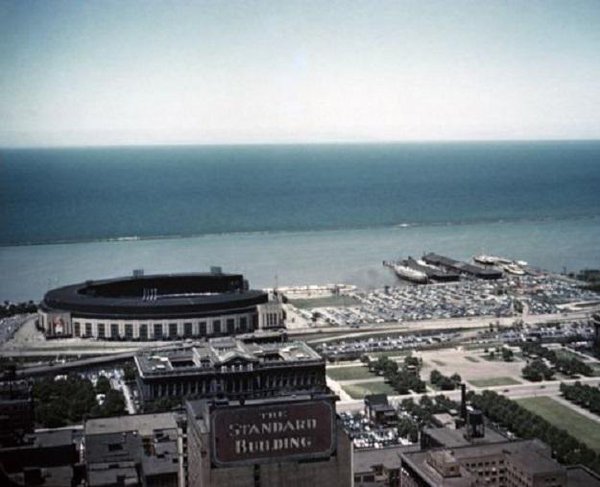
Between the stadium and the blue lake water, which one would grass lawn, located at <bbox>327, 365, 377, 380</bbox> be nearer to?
the stadium

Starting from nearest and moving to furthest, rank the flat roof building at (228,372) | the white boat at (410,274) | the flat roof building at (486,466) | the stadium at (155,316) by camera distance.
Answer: the flat roof building at (486,466)
the flat roof building at (228,372)
the stadium at (155,316)
the white boat at (410,274)

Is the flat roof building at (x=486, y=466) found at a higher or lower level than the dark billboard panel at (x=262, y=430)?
lower

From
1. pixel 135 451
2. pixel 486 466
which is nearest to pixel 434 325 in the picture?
pixel 486 466

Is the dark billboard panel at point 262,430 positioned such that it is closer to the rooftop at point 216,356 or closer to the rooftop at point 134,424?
the rooftop at point 134,424

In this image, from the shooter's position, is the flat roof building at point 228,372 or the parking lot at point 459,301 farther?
the parking lot at point 459,301

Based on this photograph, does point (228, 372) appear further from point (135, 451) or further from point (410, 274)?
point (410, 274)

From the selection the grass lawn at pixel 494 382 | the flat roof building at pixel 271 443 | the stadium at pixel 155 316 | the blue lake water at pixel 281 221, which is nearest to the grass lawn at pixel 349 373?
the grass lawn at pixel 494 382

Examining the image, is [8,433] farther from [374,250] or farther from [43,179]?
[43,179]
